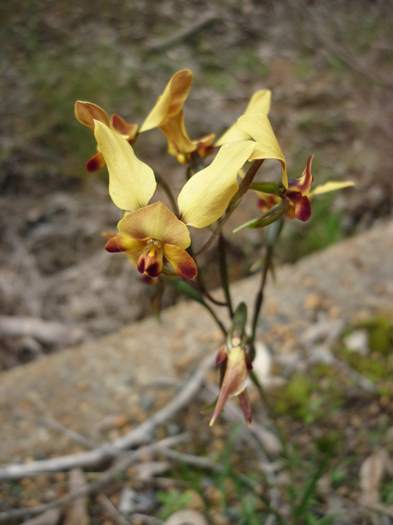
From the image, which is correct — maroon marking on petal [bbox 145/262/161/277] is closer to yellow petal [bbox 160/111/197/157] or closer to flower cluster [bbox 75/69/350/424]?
flower cluster [bbox 75/69/350/424]

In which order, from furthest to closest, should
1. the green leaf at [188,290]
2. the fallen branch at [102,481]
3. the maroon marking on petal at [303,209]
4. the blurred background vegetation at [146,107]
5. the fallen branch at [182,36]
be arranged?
the fallen branch at [182,36] → the blurred background vegetation at [146,107] → the fallen branch at [102,481] → the green leaf at [188,290] → the maroon marking on petal at [303,209]

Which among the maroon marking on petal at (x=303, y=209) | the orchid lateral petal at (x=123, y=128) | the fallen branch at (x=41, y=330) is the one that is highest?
the orchid lateral petal at (x=123, y=128)

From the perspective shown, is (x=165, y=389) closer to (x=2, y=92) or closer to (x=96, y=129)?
(x=96, y=129)

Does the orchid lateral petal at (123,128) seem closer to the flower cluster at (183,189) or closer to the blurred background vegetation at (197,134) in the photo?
the flower cluster at (183,189)

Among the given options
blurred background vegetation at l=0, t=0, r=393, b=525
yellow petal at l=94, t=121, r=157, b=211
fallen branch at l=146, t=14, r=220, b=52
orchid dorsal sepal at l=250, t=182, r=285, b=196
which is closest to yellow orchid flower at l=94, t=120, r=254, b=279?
yellow petal at l=94, t=121, r=157, b=211

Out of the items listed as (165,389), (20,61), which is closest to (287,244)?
(165,389)

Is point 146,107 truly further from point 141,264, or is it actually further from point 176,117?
point 141,264

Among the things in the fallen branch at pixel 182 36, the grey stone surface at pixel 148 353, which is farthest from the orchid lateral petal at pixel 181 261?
the fallen branch at pixel 182 36
